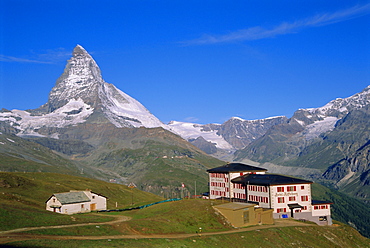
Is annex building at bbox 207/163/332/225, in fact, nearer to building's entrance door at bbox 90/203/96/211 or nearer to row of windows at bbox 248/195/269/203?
row of windows at bbox 248/195/269/203

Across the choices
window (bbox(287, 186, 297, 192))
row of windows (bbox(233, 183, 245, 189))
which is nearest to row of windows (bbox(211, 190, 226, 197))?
row of windows (bbox(233, 183, 245, 189))

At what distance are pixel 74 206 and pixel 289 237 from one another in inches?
2245

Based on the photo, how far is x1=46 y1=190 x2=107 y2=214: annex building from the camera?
366ft

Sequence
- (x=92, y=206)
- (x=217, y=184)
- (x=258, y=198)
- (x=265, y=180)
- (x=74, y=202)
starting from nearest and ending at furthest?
(x=74, y=202) → (x=92, y=206) → (x=258, y=198) → (x=265, y=180) → (x=217, y=184)

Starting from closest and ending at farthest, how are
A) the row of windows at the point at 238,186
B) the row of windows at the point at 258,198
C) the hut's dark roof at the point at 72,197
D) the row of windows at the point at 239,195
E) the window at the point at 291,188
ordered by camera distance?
the hut's dark roof at the point at 72,197
the row of windows at the point at 258,198
the window at the point at 291,188
the row of windows at the point at 239,195
the row of windows at the point at 238,186

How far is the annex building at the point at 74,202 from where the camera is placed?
111688 mm

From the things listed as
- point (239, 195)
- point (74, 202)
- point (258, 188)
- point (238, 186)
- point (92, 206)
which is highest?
point (238, 186)

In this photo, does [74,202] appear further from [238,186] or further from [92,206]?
[238,186]

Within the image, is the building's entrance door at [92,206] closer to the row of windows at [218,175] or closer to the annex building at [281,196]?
the annex building at [281,196]

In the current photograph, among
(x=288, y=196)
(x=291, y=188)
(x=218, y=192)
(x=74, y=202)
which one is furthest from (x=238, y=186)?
(x=74, y=202)

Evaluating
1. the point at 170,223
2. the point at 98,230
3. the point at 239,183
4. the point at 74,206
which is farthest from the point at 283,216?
the point at 98,230

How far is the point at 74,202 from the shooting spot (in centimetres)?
11538

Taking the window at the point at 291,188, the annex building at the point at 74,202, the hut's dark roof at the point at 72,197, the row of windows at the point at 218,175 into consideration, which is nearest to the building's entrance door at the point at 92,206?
the annex building at the point at 74,202

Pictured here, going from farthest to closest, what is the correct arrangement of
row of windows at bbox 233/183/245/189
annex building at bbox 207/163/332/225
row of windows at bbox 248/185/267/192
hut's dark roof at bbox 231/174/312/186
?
row of windows at bbox 233/183/245/189 < row of windows at bbox 248/185/267/192 < hut's dark roof at bbox 231/174/312/186 < annex building at bbox 207/163/332/225
